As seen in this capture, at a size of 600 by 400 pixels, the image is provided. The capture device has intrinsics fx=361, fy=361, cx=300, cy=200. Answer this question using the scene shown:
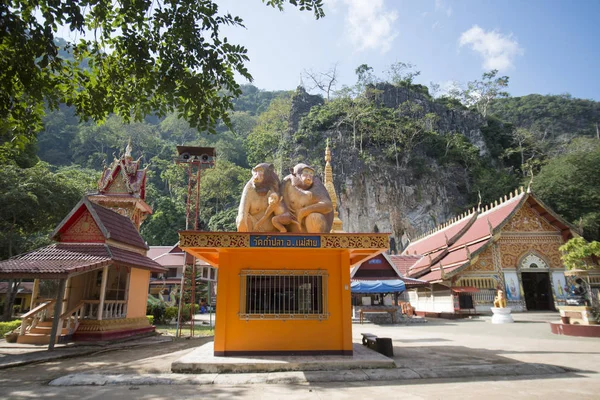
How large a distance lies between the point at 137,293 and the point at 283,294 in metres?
7.55

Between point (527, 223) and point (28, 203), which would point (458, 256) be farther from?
point (28, 203)

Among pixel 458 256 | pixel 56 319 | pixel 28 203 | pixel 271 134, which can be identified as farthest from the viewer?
pixel 271 134

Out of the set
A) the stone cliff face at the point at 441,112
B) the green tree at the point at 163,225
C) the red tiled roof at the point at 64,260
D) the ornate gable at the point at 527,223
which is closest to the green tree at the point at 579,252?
the ornate gable at the point at 527,223

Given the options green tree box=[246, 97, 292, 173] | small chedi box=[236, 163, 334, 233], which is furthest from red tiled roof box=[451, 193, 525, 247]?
green tree box=[246, 97, 292, 173]

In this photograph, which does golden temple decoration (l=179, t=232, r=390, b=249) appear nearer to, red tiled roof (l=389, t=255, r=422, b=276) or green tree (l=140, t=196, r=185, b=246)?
red tiled roof (l=389, t=255, r=422, b=276)

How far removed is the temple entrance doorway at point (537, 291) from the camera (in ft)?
72.4

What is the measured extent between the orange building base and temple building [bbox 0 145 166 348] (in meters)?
4.88

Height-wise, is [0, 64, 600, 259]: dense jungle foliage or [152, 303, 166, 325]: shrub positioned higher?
[0, 64, 600, 259]: dense jungle foliage

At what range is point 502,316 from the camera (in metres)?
15.2

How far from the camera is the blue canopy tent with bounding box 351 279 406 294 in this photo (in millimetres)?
15648

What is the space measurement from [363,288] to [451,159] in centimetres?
2840

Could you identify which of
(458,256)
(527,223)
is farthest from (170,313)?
(527,223)

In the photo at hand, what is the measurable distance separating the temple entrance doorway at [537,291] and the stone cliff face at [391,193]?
12.8 meters

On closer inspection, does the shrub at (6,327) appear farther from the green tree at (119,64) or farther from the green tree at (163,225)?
the green tree at (163,225)
